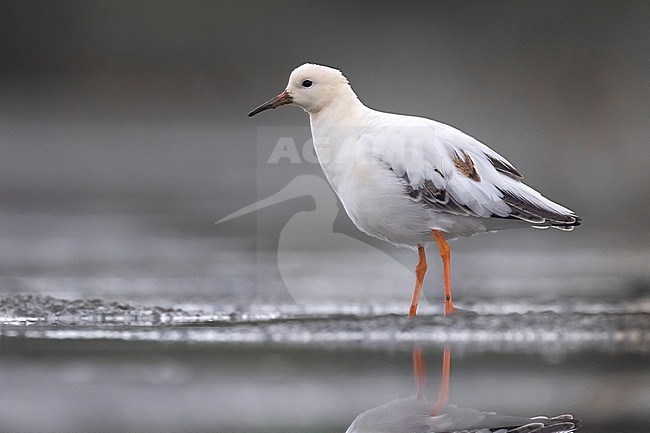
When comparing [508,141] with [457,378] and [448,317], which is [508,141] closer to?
[448,317]

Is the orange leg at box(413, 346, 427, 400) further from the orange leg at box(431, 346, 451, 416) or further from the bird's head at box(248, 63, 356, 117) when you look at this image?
the bird's head at box(248, 63, 356, 117)

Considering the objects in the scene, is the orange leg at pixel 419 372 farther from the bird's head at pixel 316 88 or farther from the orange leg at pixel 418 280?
Result: the bird's head at pixel 316 88

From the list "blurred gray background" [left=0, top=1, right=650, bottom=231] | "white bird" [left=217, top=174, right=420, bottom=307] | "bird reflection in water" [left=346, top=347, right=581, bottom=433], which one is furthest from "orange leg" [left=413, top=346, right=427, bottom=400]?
"blurred gray background" [left=0, top=1, right=650, bottom=231]

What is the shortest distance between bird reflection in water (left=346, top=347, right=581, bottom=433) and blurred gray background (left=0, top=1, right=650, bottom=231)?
10.9 m

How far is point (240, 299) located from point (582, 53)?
455 inches

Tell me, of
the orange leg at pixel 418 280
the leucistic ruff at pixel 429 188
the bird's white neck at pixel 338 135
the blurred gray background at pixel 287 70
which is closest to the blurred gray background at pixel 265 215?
the blurred gray background at pixel 287 70

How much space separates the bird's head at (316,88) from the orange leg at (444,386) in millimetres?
1968

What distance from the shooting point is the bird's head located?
269 inches

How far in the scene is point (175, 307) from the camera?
6.81 meters

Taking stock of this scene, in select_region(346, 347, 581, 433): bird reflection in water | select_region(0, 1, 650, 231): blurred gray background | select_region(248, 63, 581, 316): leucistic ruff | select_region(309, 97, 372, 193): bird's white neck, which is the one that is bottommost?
select_region(346, 347, 581, 433): bird reflection in water

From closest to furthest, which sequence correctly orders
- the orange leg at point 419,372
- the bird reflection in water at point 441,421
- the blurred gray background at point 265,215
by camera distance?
1. the bird reflection in water at point 441,421
2. the orange leg at point 419,372
3. the blurred gray background at point 265,215

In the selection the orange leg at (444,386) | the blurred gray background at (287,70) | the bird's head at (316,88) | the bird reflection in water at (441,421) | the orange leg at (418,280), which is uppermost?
the blurred gray background at (287,70)

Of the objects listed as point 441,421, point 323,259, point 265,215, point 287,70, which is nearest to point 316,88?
point 323,259

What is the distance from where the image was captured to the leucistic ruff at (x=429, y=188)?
20.2 feet
